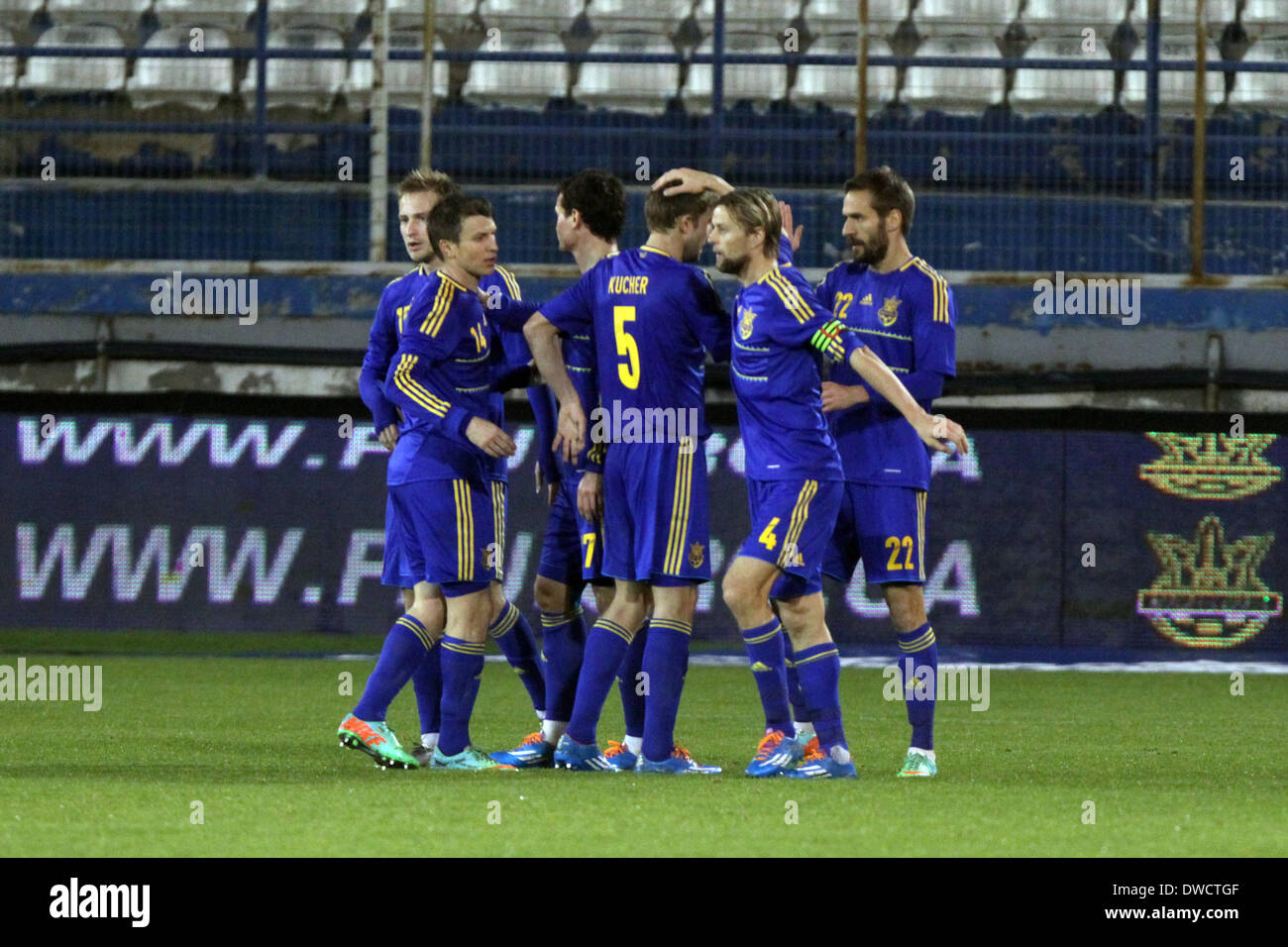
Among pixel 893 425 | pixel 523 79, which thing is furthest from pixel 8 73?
pixel 893 425

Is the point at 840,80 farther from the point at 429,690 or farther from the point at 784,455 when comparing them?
the point at 784,455

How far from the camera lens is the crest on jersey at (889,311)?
20.2ft

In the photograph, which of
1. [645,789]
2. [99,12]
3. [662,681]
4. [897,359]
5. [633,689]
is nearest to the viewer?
[645,789]

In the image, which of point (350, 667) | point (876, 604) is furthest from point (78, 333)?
point (876, 604)

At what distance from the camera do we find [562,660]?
Answer: 254 inches

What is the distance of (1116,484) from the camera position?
36.2ft

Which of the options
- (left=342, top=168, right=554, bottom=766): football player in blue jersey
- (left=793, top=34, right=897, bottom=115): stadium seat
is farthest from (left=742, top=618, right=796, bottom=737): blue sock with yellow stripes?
(left=793, top=34, right=897, bottom=115): stadium seat

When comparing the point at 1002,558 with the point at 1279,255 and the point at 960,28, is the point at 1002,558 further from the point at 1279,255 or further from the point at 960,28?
the point at 960,28

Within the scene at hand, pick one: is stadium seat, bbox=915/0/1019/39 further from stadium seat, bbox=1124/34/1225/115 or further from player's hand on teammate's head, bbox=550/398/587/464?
player's hand on teammate's head, bbox=550/398/587/464

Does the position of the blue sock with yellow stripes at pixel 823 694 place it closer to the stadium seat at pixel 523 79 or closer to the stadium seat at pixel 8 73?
the stadium seat at pixel 523 79

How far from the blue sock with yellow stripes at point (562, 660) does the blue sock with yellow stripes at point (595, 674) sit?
337 mm

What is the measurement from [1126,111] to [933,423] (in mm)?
8651

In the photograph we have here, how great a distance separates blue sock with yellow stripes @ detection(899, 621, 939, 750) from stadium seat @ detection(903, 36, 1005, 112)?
8.06 metres

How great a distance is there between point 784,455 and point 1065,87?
339 inches
